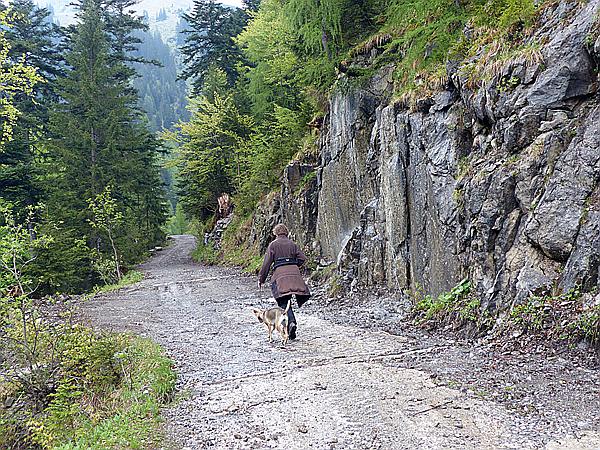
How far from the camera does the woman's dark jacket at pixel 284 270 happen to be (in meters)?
8.43

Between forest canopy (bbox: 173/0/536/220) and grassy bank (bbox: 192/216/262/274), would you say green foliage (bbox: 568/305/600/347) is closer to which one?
forest canopy (bbox: 173/0/536/220)

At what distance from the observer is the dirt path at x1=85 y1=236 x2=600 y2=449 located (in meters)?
4.13

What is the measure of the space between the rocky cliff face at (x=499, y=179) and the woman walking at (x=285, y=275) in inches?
104

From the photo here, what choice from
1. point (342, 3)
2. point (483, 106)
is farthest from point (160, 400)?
point (342, 3)

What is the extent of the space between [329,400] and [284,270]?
3.63 m

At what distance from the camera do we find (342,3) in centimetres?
1551

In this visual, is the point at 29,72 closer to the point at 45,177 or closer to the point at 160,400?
the point at 45,177

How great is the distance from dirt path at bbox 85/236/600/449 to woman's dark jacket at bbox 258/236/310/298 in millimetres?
885

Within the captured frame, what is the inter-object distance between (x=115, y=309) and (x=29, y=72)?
8981 mm

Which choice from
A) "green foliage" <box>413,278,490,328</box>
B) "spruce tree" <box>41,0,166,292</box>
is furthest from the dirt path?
"spruce tree" <box>41,0,166,292</box>

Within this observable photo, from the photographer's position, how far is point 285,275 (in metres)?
8.53

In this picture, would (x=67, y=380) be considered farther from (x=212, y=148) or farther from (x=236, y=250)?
(x=212, y=148)

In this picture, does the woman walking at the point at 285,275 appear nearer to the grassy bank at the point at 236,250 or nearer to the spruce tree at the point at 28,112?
the grassy bank at the point at 236,250

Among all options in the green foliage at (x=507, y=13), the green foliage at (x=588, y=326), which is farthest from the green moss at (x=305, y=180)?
the green foliage at (x=588, y=326)
